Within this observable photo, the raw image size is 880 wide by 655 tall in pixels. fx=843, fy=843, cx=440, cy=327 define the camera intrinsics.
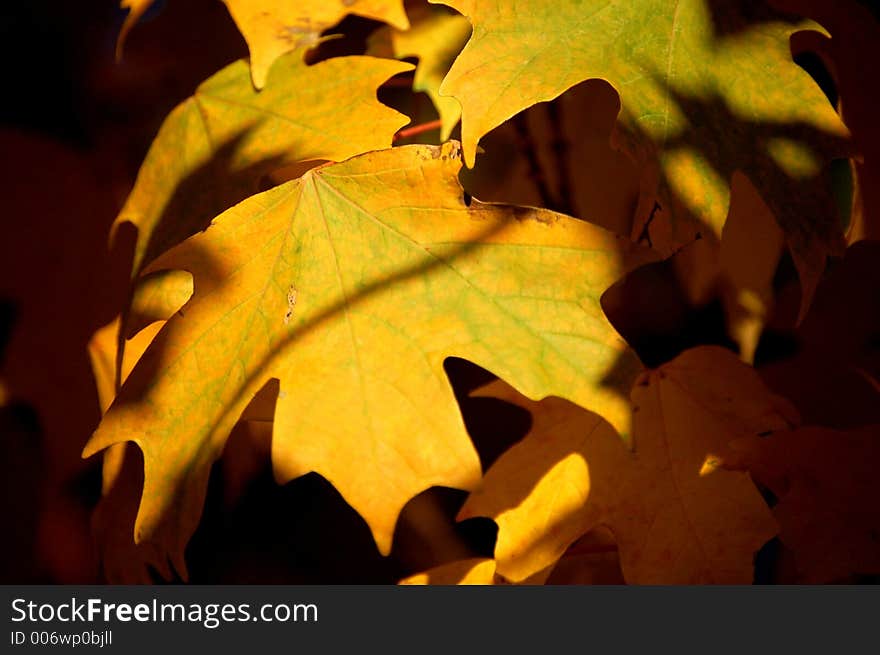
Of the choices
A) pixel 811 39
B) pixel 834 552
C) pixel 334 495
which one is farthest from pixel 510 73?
pixel 334 495

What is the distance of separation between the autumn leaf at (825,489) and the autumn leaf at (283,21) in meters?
0.47

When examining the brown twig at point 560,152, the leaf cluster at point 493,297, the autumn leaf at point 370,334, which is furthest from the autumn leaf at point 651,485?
the brown twig at point 560,152

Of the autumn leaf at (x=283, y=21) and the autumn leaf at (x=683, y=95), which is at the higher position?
the autumn leaf at (x=283, y=21)

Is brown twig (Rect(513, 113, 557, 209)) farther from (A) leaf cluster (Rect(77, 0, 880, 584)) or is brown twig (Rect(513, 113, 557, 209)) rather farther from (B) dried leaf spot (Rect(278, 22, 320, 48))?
(B) dried leaf spot (Rect(278, 22, 320, 48))

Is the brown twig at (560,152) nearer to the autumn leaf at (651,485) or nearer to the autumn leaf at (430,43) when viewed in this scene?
the autumn leaf at (430,43)

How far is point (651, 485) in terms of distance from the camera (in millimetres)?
717

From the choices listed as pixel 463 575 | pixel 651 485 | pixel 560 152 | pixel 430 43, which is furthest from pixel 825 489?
pixel 430 43

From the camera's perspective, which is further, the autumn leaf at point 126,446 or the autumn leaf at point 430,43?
the autumn leaf at point 430,43

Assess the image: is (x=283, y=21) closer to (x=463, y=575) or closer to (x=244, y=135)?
(x=244, y=135)

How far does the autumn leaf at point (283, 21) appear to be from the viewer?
2.36ft

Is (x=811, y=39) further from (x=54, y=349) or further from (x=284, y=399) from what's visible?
(x=54, y=349)

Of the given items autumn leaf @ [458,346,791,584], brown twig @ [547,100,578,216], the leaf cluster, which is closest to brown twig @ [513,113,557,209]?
brown twig @ [547,100,578,216]

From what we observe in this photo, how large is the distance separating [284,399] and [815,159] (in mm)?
429

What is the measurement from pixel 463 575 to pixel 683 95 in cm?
44
